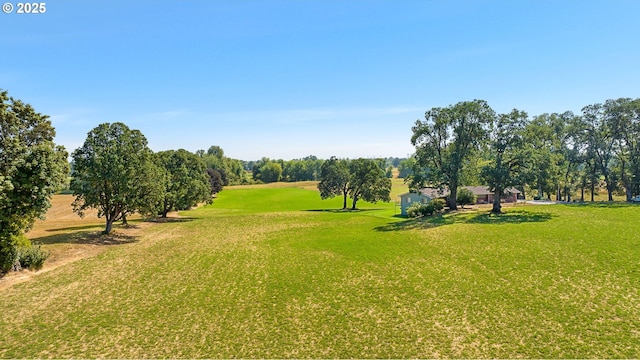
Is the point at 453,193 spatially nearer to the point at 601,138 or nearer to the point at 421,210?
the point at 421,210

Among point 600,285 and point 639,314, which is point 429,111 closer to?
point 600,285

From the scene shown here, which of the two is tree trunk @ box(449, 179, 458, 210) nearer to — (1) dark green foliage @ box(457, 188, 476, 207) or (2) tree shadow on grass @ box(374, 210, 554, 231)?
(2) tree shadow on grass @ box(374, 210, 554, 231)

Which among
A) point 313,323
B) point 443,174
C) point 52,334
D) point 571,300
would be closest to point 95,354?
point 52,334

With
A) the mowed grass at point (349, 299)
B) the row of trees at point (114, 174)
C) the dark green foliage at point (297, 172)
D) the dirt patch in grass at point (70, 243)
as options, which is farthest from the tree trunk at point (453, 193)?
the dark green foliage at point (297, 172)

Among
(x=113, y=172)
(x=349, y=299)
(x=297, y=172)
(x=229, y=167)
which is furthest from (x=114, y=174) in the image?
(x=297, y=172)

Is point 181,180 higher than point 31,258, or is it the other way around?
point 181,180

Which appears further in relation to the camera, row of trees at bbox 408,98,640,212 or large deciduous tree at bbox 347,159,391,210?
large deciduous tree at bbox 347,159,391,210

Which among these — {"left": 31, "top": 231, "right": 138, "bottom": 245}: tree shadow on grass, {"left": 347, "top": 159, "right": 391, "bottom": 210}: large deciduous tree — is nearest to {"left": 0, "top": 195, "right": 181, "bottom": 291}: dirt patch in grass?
{"left": 31, "top": 231, "right": 138, "bottom": 245}: tree shadow on grass
